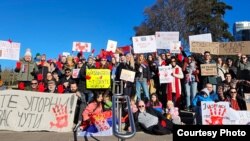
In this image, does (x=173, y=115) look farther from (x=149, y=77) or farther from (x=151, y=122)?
(x=149, y=77)

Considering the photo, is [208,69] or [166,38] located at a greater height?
[166,38]

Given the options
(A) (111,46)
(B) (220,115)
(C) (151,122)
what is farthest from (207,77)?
(A) (111,46)

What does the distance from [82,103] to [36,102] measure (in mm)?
1129

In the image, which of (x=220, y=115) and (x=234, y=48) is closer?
(x=220, y=115)

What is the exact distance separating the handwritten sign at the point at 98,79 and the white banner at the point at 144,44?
2417 millimetres

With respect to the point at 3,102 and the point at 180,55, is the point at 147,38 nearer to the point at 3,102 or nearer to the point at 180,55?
the point at 180,55

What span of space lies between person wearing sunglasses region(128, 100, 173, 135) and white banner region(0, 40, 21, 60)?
4983mm

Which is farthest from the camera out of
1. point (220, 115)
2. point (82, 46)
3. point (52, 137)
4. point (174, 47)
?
point (82, 46)

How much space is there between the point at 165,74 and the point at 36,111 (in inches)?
157

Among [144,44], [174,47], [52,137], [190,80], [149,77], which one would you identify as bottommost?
[52,137]

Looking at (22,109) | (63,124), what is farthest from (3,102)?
(63,124)

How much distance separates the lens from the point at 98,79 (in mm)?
11273

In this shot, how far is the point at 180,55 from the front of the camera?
41.6ft

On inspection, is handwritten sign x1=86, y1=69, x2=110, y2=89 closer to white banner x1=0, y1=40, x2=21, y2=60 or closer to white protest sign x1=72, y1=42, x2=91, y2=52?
white banner x1=0, y1=40, x2=21, y2=60
